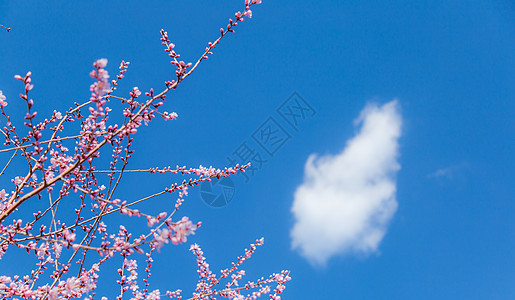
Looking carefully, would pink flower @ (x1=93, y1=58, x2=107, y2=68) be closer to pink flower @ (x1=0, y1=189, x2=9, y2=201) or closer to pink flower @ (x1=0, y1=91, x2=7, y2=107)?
pink flower @ (x1=0, y1=91, x2=7, y2=107)

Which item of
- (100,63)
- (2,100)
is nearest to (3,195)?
(2,100)

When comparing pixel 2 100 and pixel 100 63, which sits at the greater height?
pixel 2 100

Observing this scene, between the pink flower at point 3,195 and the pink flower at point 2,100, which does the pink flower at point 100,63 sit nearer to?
the pink flower at point 2,100

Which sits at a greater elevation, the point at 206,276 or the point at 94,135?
the point at 206,276

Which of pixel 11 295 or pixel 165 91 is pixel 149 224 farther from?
pixel 11 295

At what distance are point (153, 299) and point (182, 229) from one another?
158 inches

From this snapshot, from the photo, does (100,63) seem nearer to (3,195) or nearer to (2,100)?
(2,100)

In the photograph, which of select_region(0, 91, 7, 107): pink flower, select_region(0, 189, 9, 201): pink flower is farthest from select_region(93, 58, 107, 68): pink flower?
select_region(0, 189, 9, 201): pink flower

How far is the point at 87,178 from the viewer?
3275mm

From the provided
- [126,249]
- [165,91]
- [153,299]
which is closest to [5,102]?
[165,91]

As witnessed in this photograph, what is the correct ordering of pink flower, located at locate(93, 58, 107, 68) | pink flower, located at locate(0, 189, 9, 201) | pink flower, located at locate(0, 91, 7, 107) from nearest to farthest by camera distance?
pink flower, located at locate(93, 58, 107, 68) < pink flower, located at locate(0, 91, 7, 107) < pink flower, located at locate(0, 189, 9, 201)

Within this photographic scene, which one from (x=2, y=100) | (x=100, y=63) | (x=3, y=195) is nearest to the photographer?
(x=100, y=63)

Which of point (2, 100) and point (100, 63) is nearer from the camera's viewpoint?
point (100, 63)

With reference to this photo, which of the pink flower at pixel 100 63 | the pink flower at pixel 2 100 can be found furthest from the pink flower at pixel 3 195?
the pink flower at pixel 100 63
